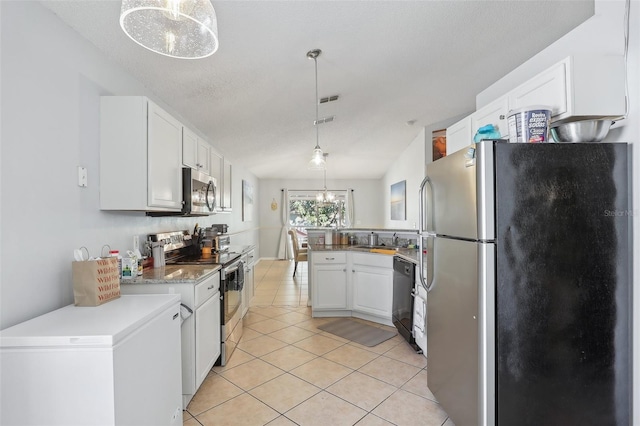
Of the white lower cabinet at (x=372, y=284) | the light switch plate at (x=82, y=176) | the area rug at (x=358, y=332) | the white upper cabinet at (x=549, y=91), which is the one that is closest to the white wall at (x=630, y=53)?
the white upper cabinet at (x=549, y=91)

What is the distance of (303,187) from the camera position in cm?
935

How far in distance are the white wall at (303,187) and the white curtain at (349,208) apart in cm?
12

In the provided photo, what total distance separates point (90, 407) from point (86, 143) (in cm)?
148

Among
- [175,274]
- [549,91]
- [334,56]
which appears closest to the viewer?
[549,91]

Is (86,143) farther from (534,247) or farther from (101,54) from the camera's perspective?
(534,247)

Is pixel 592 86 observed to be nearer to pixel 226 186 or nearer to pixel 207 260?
pixel 207 260

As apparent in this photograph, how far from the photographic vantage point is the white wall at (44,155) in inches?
54.9

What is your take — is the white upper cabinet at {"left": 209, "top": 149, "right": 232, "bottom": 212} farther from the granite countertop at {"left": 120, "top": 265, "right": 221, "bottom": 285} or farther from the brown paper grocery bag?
the brown paper grocery bag

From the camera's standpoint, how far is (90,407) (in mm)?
1164

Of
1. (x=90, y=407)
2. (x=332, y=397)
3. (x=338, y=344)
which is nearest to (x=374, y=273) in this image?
(x=338, y=344)

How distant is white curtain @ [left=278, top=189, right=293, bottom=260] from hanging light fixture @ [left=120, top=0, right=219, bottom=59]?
790 centimetres

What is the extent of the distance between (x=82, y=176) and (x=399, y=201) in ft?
20.4

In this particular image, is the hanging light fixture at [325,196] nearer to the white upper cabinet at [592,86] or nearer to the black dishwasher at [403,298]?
the black dishwasher at [403,298]

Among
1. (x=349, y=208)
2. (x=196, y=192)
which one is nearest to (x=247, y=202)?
(x=349, y=208)
